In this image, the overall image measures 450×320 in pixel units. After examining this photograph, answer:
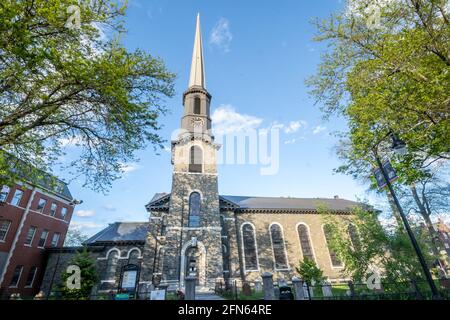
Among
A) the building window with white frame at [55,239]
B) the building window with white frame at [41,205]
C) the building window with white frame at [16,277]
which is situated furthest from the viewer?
the building window with white frame at [55,239]

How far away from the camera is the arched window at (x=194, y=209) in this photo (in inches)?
767

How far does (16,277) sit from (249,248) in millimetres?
22546

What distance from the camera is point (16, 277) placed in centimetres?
2019

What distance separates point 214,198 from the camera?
20656mm

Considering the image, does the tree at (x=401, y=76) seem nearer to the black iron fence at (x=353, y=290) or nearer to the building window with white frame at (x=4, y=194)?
the black iron fence at (x=353, y=290)

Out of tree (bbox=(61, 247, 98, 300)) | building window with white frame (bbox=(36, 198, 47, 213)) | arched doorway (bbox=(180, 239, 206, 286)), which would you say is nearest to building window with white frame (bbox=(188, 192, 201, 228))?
arched doorway (bbox=(180, 239, 206, 286))

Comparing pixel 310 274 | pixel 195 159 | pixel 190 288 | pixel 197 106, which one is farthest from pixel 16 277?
pixel 310 274

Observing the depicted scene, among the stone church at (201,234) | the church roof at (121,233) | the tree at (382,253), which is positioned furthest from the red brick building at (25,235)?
the tree at (382,253)

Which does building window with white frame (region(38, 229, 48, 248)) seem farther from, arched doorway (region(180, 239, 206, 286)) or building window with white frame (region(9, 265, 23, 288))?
arched doorway (region(180, 239, 206, 286))

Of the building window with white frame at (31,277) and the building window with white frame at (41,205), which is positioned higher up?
the building window with white frame at (41,205)

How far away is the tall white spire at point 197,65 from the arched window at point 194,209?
13.2 m

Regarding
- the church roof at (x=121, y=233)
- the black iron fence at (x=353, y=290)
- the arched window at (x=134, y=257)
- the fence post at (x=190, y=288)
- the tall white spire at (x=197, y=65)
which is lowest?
the black iron fence at (x=353, y=290)
